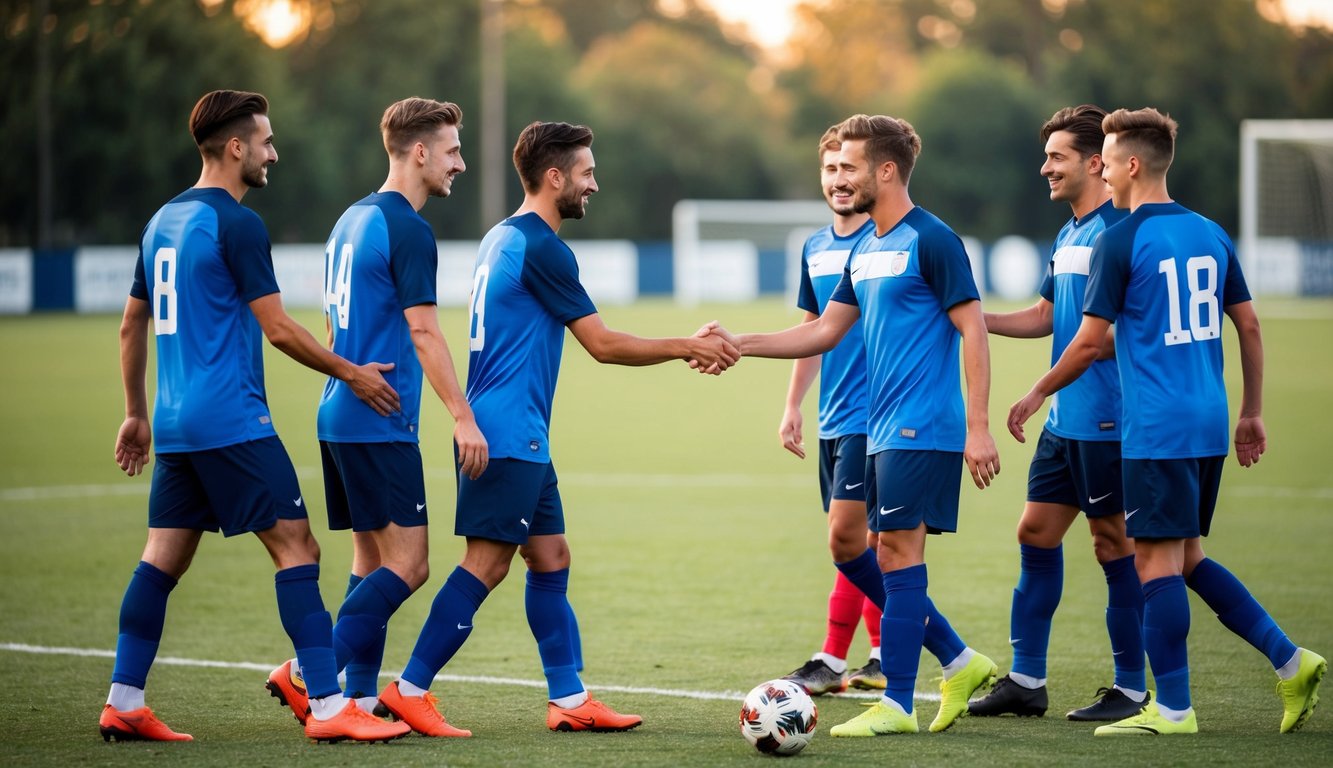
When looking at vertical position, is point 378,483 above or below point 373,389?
below

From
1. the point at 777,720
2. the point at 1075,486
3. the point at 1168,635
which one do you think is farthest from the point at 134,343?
the point at 1168,635

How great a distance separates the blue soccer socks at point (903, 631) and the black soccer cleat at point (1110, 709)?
0.83m

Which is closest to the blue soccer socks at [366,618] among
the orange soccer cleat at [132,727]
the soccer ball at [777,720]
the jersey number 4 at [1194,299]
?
the orange soccer cleat at [132,727]

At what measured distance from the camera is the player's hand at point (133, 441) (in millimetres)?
5956

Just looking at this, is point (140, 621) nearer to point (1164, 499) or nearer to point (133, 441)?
point (133, 441)

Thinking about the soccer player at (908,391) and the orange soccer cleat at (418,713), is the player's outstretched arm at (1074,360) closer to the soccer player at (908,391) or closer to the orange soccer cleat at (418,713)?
the soccer player at (908,391)

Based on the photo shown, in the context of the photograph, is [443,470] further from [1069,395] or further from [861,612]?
[1069,395]

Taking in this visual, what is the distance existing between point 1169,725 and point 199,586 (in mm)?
5905

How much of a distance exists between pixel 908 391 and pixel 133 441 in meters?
2.96

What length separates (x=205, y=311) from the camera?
5.48 metres

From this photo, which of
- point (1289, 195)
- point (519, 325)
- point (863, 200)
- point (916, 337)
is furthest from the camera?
Answer: point (1289, 195)

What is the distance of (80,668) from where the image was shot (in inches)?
278

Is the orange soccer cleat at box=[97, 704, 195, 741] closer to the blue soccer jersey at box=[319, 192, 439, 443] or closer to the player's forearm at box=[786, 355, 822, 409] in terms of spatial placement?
the blue soccer jersey at box=[319, 192, 439, 443]

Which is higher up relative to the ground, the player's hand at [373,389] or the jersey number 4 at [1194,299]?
the jersey number 4 at [1194,299]
